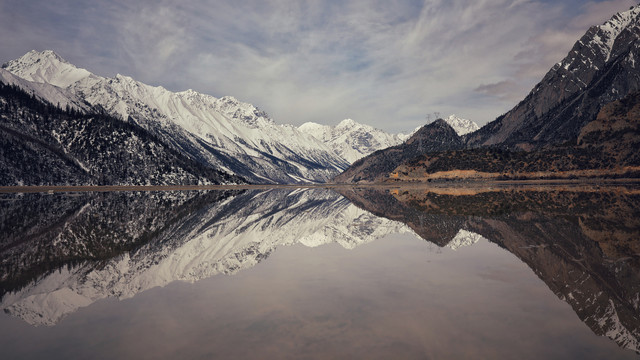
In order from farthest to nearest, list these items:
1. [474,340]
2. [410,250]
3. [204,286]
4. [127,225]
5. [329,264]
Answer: [127,225] < [410,250] < [329,264] < [204,286] < [474,340]

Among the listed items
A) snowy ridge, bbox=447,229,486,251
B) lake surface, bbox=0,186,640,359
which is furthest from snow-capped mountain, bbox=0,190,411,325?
snowy ridge, bbox=447,229,486,251

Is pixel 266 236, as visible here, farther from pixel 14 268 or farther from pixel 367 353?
pixel 367 353

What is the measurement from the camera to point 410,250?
99.0ft

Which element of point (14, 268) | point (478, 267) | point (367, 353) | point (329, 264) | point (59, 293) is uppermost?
point (14, 268)

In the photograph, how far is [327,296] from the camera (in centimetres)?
1780

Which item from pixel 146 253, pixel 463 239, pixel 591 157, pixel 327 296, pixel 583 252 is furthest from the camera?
pixel 591 157

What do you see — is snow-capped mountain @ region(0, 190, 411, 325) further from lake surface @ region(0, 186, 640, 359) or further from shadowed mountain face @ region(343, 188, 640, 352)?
shadowed mountain face @ region(343, 188, 640, 352)

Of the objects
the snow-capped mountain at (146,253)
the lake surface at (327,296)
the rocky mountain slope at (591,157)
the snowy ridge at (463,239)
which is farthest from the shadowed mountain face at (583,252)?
the rocky mountain slope at (591,157)

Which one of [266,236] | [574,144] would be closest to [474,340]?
[266,236]

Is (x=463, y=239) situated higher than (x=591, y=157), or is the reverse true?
(x=463, y=239)

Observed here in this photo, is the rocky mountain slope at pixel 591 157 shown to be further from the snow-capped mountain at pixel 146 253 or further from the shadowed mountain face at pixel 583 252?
the snow-capped mountain at pixel 146 253

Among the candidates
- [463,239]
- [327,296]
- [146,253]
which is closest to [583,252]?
[463,239]

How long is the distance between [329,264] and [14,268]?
57.2 ft

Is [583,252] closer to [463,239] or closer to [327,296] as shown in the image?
[463,239]
